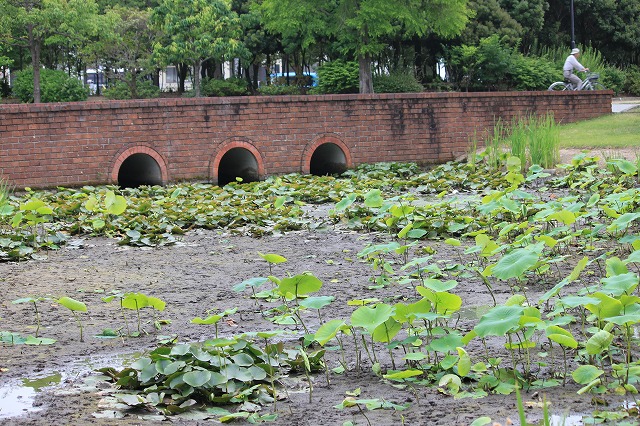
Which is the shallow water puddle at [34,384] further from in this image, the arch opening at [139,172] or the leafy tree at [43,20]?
the leafy tree at [43,20]

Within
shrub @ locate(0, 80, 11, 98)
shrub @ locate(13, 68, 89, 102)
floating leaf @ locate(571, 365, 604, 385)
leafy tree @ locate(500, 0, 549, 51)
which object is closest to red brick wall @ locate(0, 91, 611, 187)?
floating leaf @ locate(571, 365, 604, 385)

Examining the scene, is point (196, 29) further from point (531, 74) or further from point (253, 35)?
point (531, 74)

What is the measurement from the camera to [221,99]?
15.8 meters

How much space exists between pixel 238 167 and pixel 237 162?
0.10 meters

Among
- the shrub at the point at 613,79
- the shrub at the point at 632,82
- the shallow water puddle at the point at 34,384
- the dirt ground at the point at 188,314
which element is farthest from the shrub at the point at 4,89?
the shallow water puddle at the point at 34,384

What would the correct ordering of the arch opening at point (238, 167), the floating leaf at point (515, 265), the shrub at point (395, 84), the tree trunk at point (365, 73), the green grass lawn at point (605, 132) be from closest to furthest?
the floating leaf at point (515, 265), the green grass lawn at point (605, 132), the arch opening at point (238, 167), the tree trunk at point (365, 73), the shrub at point (395, 84)

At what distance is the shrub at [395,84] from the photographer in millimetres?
27719

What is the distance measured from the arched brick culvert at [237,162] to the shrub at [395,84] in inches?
422

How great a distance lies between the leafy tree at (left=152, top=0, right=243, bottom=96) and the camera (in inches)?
1159

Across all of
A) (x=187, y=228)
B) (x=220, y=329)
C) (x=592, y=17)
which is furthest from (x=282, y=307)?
(x=592, y=17)

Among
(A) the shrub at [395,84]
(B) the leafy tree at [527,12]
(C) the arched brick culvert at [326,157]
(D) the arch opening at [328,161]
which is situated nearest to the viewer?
(C) the arched brick culvert at [326,157]

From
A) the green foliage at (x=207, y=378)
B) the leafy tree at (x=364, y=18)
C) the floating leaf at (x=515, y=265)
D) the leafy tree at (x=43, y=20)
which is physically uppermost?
the leafy tree at (x=43, y=20)

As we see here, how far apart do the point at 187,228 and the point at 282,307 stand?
4647 millimetres

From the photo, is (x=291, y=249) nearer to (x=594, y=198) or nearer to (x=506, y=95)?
(x=594, y=198)
